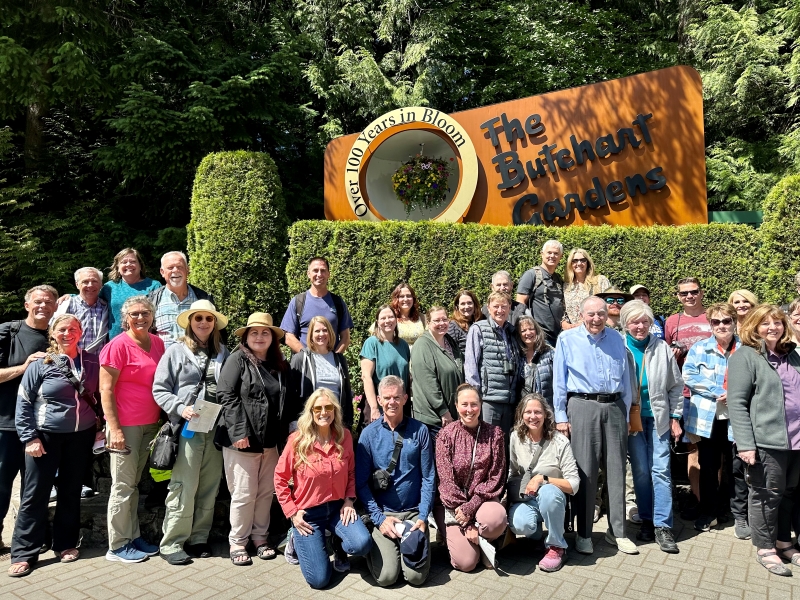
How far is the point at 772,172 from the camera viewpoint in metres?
12.3

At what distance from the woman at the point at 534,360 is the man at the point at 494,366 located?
0.10 metres

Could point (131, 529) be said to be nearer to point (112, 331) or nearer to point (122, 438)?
point (122, 438)

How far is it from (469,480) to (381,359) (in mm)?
1170

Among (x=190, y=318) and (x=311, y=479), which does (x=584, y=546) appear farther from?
(x=190, y=318)

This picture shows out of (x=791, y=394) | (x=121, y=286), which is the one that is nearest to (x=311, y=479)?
(x=121, y=286)

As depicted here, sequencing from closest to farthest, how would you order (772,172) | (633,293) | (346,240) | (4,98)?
(633,293)
(346,240)
(4,98)
(772,172)

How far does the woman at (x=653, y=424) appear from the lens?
14.2 ft

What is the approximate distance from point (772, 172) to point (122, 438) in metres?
13.5

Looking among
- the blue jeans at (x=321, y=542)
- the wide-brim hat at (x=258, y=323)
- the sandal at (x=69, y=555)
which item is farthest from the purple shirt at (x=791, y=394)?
the sandal at (x=69, y=555)

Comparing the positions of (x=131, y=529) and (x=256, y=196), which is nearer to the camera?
(x=131, y=529)

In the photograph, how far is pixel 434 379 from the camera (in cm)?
448

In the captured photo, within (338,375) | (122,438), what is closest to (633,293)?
(338,375)

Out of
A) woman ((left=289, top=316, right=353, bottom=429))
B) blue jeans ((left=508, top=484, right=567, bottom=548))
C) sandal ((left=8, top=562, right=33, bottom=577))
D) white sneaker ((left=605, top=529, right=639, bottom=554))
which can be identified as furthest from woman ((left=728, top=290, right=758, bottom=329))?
sandal ((left=8, top=562, right=33, bottom=577))

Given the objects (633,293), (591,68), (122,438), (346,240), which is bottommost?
(122,438)
